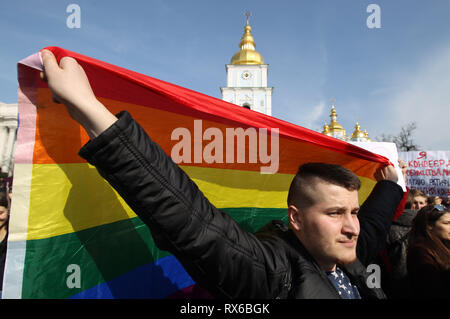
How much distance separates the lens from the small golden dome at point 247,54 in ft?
112

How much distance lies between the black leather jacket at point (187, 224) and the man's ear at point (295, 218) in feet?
0.82

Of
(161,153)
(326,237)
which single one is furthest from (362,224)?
(161,153)

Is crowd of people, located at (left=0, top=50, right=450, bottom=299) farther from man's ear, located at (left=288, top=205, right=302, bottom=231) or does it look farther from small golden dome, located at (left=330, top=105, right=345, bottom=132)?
small golden dome, located at (left=330, top=105, right=345, bottom=132)

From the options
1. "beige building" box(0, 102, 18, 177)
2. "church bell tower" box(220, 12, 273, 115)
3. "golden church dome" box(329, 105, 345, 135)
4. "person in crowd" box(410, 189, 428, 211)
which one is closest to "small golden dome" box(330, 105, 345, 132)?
"golden church dome" box(329, 105, 345, 135)

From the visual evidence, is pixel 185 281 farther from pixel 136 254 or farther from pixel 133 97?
pixel 133 97

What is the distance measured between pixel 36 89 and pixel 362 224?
208 centimetres

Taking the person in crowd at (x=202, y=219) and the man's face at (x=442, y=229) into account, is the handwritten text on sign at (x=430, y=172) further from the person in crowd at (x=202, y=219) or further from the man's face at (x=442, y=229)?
the person in crowd at (x=202, y=219)

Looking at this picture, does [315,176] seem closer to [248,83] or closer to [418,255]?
[418,255]

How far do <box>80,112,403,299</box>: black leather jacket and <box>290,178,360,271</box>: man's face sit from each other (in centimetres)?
18

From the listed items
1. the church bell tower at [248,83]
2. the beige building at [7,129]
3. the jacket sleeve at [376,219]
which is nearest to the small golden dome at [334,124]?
the church bell tower at [248,83]

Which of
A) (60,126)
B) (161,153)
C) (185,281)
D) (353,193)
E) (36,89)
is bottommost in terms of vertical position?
(185,281)

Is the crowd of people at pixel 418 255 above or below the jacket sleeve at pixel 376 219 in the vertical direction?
below

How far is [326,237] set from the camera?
3.55 ft

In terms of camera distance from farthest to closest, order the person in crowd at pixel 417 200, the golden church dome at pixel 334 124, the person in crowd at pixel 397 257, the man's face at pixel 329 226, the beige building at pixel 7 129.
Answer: the golden church dome at pixel 334 124
the beige building at pixel 7 129
the person in crowd at pixel 417 200
the person in crowd at pixel 397 257
the man's face at pixel 329 226
